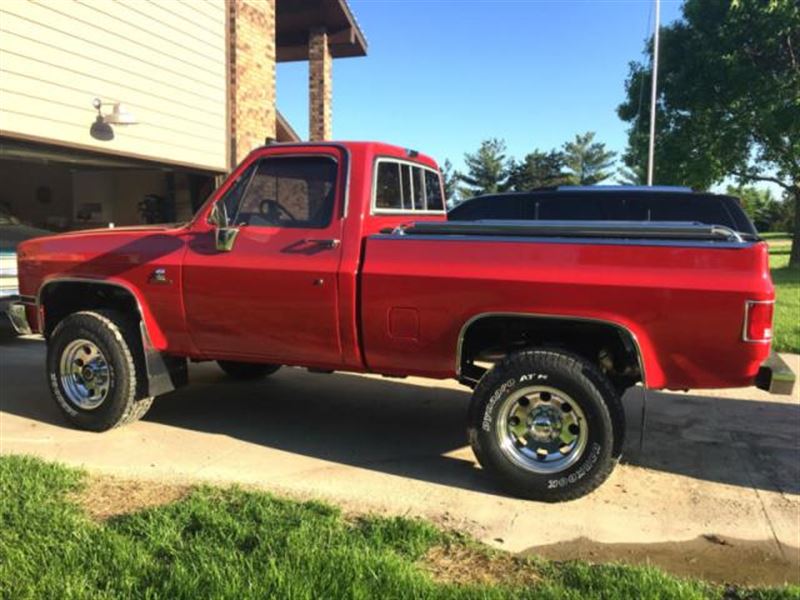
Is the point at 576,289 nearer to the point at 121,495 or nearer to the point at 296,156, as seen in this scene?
the point at 296,156

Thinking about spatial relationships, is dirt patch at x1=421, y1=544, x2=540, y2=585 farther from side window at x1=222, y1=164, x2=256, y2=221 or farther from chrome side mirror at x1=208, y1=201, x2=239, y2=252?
side window at x1=222, y1=164, x2=256, y2=221

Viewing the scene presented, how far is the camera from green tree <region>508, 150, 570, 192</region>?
7069 cm

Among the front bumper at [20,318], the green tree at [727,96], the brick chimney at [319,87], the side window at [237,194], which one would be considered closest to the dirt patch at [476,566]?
the side window at [237,194]

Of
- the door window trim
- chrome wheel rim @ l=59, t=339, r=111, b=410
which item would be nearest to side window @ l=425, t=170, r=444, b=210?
the door window trim

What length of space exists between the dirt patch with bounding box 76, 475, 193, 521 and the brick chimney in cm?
1148

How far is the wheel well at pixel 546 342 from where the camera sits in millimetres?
4453

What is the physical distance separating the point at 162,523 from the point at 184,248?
7.01 feet

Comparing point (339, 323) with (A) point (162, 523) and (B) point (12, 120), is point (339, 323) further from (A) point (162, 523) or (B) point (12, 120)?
(B) point (12, 120)

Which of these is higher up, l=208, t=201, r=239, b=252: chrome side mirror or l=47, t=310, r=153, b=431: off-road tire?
l=208, t=201, r=239, b=252: chrome side mirror

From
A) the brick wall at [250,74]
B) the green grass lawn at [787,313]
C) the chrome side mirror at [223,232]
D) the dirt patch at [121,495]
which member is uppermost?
the brick wall at [250,74]

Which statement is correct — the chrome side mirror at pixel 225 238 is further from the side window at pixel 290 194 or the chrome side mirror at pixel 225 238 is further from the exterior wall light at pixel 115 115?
the exterior wall light at pixel 115 115

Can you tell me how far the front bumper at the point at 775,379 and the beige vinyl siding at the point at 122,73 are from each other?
8.07 meters

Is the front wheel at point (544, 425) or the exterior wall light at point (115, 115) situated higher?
the exterior wall light at point (115, 115)

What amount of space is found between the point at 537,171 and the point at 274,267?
69140 mm
